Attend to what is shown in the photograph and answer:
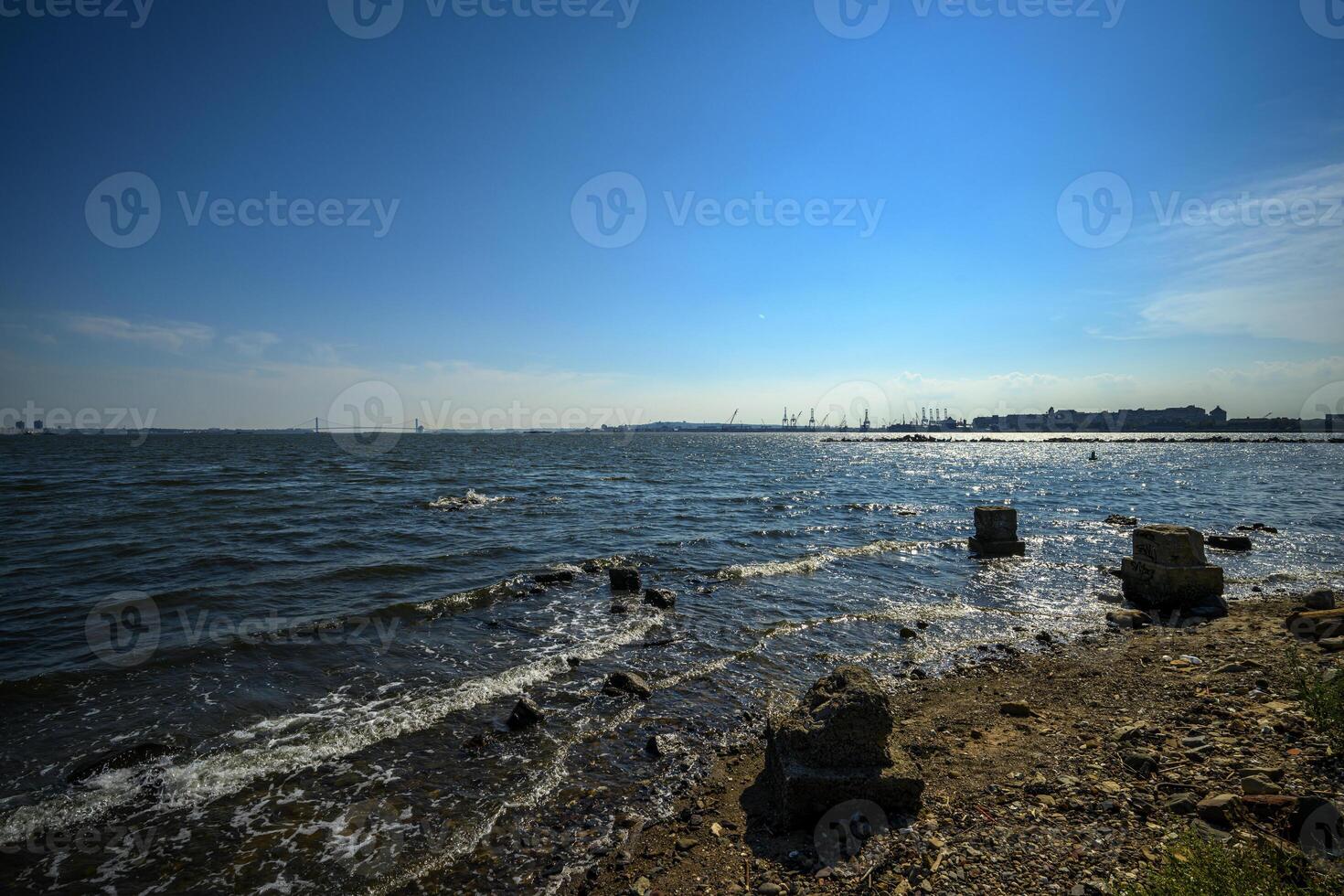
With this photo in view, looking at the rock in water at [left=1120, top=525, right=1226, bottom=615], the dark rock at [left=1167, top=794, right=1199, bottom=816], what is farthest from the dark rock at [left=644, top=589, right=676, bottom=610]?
the rock in water at [left=1120, top=525, right=1226, bottom=615]

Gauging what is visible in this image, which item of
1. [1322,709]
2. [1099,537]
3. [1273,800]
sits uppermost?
[1322,709]

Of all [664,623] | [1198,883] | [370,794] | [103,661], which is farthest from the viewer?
[664,623]

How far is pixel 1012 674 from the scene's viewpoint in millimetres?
10555

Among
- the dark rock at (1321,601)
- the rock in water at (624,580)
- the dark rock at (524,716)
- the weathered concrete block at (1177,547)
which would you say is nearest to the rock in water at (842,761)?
the dark rock at (524,716)

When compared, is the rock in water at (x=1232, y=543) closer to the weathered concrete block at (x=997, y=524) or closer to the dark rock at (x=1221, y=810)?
the weathered concrete block at (x=997, y=524)

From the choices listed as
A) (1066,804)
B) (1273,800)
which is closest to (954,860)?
(1066,804)

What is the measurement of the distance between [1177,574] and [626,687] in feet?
48.3

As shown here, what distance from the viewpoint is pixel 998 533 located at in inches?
853

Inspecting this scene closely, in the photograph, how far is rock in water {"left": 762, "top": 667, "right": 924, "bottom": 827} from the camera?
19.5 feet

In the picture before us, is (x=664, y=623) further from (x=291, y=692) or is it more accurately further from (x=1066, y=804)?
(x=1066, y=804)

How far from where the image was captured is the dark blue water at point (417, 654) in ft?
21.0

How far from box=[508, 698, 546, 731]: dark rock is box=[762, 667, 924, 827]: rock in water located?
418 centimetres

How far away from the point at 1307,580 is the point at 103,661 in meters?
31.7

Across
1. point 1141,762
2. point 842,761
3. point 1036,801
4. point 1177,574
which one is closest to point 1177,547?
point 1177,574
